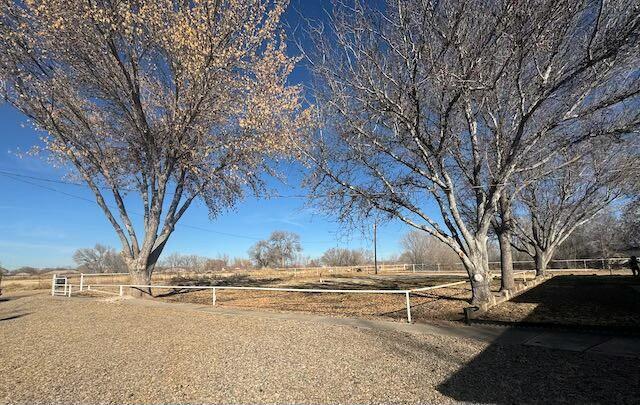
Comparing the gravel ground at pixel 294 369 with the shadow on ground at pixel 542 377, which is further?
the gravel ground at pixel 294 369

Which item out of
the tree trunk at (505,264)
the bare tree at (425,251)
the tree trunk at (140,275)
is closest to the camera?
the tree trunk at (505,264)

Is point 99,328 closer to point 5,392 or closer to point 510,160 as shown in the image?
point 5,392

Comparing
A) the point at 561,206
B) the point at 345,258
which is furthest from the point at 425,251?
the point at 561,206

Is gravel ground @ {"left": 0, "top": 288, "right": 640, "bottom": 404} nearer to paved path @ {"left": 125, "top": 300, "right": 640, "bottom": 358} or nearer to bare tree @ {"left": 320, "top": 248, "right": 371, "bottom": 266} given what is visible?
paved path @ {"left": 125, "top": 300, "right": 640, "bottom": 358}

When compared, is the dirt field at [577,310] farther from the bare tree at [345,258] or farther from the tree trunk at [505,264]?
the bare tree at [345,258]

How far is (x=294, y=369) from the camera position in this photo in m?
5.74

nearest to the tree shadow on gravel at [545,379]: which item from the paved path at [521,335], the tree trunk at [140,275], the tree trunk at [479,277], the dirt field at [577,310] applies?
the paved path at [521,335]

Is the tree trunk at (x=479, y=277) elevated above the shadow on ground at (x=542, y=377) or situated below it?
above

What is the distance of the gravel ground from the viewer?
459 cm

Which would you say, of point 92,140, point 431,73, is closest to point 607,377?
point 431,73

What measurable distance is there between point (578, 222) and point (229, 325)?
848 inches

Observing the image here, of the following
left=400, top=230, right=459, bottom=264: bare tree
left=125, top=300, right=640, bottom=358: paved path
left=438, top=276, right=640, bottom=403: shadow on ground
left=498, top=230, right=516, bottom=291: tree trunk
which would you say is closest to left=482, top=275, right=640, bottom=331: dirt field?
left=125, top=300, right=640, bottom=358: paved path

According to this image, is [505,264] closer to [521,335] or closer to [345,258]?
[521,335]

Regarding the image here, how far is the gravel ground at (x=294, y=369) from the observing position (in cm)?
459
